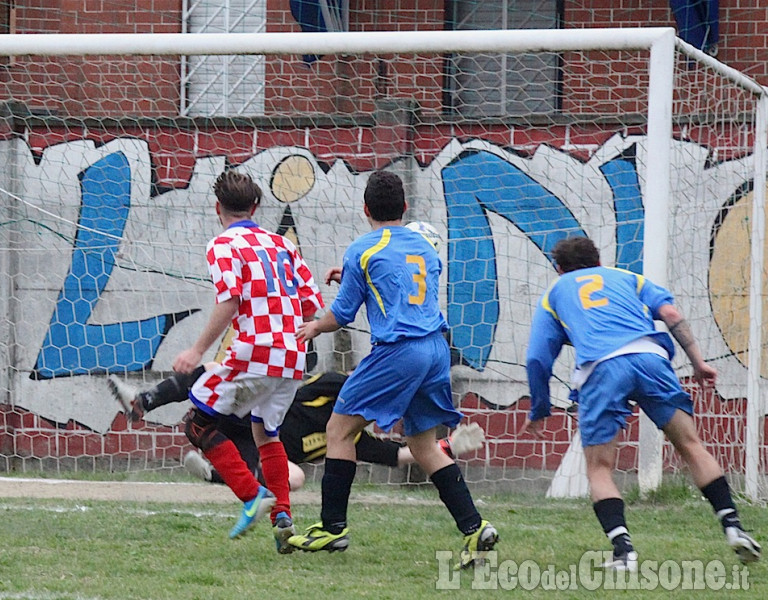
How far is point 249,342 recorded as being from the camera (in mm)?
5141

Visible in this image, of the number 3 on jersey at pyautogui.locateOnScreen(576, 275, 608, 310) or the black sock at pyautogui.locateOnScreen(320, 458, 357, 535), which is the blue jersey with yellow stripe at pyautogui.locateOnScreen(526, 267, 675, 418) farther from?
the black sock at pyautogui.locateOnScreen(320, 458, 357, 535)

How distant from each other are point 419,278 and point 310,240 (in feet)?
13.0

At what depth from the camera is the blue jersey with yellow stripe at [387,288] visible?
4996 millimetres

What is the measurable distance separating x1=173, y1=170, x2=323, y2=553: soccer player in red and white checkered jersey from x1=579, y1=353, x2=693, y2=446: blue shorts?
1.29 m

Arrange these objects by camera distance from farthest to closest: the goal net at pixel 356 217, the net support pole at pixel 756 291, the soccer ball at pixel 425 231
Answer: the goal net at pixel 356 217 → the net support pole at pixel 756 291 → the soccer ball at pixel 425 231

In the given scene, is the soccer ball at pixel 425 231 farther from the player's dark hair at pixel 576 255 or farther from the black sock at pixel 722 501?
the black sock at pixel 722 501

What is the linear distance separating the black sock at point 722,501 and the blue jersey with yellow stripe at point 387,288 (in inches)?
52.4

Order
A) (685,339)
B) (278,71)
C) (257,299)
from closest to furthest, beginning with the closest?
(685,339) → (257,299) → (278,71)

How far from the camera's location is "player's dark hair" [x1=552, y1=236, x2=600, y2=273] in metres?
5.04

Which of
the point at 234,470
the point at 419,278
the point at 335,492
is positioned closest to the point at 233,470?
the point at 234,470

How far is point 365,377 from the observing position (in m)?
5.02

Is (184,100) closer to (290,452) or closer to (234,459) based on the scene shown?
A: (290,452)

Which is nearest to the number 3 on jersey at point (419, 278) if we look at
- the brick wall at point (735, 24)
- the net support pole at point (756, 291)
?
the net support pole at point (756, 291)

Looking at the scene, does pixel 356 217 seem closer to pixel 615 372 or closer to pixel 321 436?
pixel 321 436
